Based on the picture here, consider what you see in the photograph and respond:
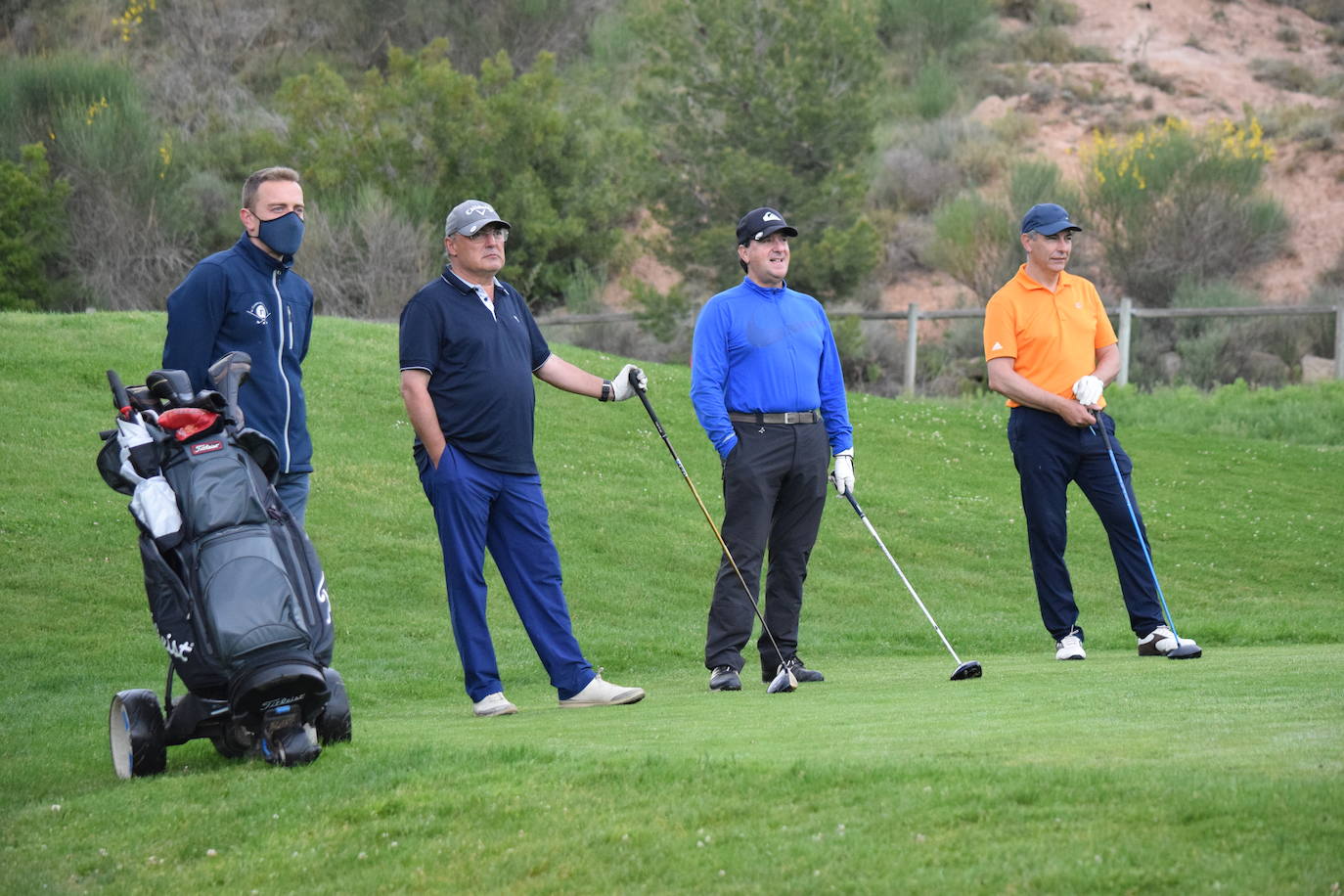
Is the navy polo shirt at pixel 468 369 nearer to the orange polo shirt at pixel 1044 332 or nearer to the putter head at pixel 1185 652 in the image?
the orange polo shirt at pixel 1044 332

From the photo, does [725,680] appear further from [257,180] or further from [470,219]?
[257,180]

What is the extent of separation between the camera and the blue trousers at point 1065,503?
28.8ft

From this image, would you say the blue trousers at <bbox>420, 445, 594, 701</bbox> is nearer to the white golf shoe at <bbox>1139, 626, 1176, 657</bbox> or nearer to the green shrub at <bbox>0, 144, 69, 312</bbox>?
the white golf shoe at <bbox>1139, 626, 1176, 657</bbox>

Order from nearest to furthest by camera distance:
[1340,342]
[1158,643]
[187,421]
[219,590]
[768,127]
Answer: [219,590] → [187,421] → [1158,643] → [1340,342] → [768,127]

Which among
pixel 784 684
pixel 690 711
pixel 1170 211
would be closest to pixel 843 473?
pixel 784 684

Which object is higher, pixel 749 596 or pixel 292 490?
pixel 292 490

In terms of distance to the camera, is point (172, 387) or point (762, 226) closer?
point (172, 387)

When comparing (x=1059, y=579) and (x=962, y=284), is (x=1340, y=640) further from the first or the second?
(x=962, y=284)

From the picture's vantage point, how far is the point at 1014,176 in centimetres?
3538

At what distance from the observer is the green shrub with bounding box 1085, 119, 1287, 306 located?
33.6m

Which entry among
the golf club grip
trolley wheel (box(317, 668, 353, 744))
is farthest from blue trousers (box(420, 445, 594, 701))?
the golf club grip

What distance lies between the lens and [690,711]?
709cm

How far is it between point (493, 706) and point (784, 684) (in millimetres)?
1427

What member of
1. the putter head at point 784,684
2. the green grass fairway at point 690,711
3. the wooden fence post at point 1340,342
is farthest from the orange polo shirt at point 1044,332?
the wooden fence post at point 1340,342
